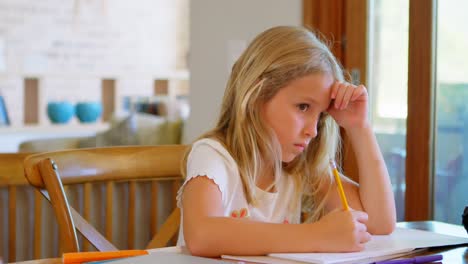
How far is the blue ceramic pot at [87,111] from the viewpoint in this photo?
241 inches

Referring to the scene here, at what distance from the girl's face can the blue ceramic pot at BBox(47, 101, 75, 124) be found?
484cm

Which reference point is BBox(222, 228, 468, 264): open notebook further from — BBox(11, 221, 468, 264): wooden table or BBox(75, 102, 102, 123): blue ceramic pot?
BBox(75, 102, 102, 123): blue ceramic pot

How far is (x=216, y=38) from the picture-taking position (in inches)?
116

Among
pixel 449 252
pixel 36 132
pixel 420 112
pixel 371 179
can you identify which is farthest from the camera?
pixel 36 132

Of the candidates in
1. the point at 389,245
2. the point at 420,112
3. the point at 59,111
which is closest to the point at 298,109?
the point at 389,245

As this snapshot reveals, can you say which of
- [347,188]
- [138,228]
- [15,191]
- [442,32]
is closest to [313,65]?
[347,188]

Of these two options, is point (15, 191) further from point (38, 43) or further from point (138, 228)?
point (38, 43)

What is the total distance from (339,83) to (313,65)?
0.06 m

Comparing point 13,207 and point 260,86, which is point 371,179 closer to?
point 260,86

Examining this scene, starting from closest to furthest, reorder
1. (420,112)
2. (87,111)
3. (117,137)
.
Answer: (420,112), (117,137), (87,111)

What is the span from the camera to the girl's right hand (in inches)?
45.3

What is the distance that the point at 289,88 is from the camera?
1366 millimetres

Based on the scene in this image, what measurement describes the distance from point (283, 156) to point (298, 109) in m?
0.10

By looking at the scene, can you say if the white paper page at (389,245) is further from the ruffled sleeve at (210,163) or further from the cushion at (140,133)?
the cushion at (140,133)
